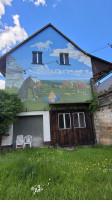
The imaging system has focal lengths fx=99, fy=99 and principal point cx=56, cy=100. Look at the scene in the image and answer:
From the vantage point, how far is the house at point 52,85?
25.1ft

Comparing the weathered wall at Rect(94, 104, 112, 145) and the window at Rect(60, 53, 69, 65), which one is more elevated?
the window at Rect(60, 53, 69, 65)

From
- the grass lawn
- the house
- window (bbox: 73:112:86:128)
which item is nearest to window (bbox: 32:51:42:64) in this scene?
the house

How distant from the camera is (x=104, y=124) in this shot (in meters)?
6.98

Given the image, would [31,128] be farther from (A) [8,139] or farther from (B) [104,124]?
(B) [104,124]

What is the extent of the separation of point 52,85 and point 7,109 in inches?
159

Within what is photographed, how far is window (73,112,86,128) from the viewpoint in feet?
26.4

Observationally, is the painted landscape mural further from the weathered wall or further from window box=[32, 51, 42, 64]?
the weathered wall

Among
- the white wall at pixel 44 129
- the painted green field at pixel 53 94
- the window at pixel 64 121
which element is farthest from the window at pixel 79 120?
the white wall at pixel 44 129

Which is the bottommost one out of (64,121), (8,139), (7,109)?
(8,139)

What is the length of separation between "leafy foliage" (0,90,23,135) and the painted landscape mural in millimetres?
945

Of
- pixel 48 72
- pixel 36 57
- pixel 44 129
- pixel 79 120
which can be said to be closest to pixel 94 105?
pixel 79 120

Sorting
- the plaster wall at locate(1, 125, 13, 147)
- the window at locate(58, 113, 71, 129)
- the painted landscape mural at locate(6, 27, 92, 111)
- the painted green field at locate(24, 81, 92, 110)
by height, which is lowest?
the plaster wall at locate(1, 125, 13, 147)

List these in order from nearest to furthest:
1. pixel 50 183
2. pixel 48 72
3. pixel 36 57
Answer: pixel 50 183 → pixel 48 72 → pixel 36 57

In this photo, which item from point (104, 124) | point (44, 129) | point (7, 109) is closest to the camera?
point (7, 109)
